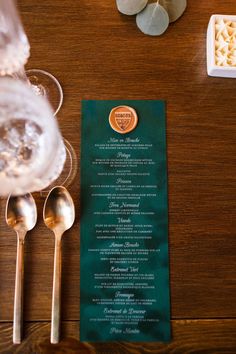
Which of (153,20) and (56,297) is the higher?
(153,20)

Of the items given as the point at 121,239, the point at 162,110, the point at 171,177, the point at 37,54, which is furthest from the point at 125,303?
the point at 37,54

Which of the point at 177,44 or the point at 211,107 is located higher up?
the point at 177,44

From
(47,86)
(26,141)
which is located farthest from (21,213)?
(47,86)

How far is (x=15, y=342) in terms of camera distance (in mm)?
670

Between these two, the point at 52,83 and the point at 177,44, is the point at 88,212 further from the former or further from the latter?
the point at 177,44

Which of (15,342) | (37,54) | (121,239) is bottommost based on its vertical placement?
(15,342)

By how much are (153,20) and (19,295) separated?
509 mm

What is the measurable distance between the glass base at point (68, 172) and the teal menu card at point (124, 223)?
0.02m

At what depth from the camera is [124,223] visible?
723mm

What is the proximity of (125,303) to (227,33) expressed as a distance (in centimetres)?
48

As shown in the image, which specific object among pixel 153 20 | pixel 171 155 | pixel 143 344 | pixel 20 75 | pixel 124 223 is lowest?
Answer: pixel 143 344

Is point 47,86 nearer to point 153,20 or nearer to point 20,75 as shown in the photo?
point 20,75

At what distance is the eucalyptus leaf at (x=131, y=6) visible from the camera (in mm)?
793

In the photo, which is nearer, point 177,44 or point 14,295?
point 14,295
